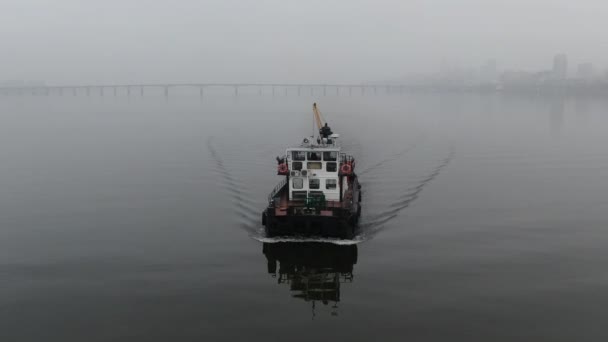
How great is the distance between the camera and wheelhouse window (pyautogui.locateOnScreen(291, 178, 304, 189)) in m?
40.7

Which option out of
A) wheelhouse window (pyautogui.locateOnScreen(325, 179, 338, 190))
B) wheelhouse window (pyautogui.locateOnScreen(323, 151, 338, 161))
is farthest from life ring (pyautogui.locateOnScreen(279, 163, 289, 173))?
wheelhouse window (pyautogui.locateOnScreen(325, 179, 338, 190))

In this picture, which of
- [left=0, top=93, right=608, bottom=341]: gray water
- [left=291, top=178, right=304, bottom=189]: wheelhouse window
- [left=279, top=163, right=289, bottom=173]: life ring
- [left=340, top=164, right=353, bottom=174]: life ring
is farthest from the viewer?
[left=291, top=178, right=304, bottom=189]: wheelhouse window

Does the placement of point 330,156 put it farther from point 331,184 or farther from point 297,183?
point 297,183

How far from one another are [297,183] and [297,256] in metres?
7.17

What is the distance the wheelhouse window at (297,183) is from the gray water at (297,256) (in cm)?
425

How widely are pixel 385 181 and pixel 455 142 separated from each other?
3558cm

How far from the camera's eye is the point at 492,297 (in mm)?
29031

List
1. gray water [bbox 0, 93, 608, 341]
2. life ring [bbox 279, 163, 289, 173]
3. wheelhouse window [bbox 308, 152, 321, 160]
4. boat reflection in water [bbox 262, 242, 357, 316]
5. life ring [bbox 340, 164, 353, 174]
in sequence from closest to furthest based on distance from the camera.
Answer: gray water [bbox 0, 93, 608, 341]
boat reflection in water [bbox 262, 242, 357, 316]
life ring [bbox 279, 163, 289, 173]
life ring [bbox 340, 164, 353, 174]
wheelhouse window [bbox 308, 152, 321, 160]

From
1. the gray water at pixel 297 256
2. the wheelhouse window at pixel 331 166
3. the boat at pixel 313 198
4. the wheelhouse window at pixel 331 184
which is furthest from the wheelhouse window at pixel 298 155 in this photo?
the gray water at pixel 297 256

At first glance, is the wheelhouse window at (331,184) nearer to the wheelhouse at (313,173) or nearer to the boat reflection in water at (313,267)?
the wheelhouse at (313,173)

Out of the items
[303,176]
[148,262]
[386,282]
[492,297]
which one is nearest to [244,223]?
[303,176]

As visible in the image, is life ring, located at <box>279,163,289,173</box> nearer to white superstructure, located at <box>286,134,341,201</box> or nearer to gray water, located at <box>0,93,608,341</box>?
white superstructure, located at <box>286,134,341,201</box>

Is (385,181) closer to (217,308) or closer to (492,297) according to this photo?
(492,297)

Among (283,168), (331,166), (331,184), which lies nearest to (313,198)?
(331,184)
